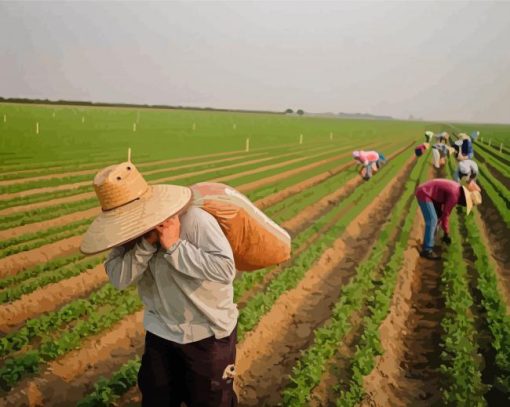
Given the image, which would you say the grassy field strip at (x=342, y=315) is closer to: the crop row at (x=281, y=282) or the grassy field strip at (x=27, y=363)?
the crop row at (x=281, y=282)

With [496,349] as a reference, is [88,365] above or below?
below

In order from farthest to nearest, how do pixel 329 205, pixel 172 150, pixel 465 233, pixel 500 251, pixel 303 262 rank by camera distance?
pixel 172 150 < pixel 329 205 < pixel 465 233 < pixel 500 251 < pixel 303 262

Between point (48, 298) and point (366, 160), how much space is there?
42.4 feet

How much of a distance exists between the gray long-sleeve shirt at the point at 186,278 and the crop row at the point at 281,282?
6.60 feet

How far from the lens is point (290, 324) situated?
235 inches

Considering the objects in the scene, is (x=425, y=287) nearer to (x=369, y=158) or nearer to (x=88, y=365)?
(x=88, y=365)

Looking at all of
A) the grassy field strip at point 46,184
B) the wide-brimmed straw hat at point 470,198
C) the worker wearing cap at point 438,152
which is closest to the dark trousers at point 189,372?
the wide-brimmed straw hat at point 470,198

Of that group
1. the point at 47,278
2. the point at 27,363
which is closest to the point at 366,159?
the point at 47,278

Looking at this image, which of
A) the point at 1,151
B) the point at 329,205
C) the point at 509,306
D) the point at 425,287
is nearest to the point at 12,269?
the point at 425,287

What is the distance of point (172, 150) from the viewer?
25.7 m

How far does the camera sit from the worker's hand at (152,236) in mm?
2324

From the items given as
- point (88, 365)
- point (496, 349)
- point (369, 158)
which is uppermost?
point (369, 158)

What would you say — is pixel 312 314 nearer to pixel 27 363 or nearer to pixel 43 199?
pixel 27 363

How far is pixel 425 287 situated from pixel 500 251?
3.16m
